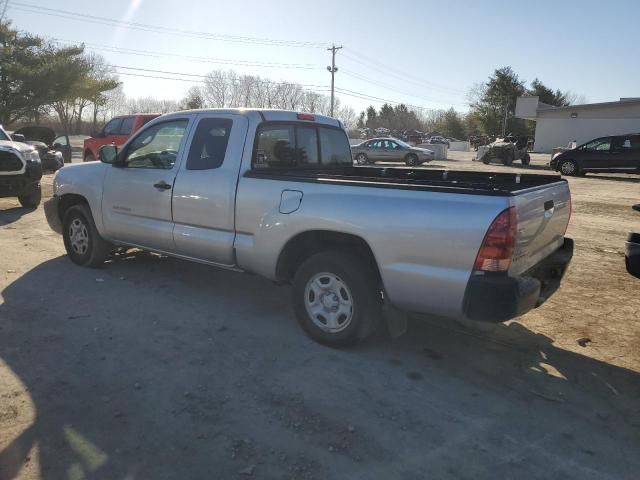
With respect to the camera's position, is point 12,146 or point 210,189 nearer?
point 210,189

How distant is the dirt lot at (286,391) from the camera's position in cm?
273

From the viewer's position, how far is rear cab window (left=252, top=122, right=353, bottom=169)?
15.5 ft

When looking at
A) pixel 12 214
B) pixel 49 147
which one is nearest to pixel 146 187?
pixel 12 214

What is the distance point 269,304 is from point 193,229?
41.5 inches

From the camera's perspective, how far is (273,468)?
8.71 feet

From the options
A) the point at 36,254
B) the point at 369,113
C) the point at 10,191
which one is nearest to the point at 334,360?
the point at 36,254

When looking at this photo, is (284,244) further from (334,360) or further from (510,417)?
(510,417)

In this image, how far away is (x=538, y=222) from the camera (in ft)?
11.8

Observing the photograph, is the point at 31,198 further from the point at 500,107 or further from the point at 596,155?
the point at 500,107

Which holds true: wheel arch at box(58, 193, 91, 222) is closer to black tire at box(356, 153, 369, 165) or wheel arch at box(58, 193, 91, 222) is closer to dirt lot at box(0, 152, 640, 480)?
dirt lot at box(0, 152, 640, 480)

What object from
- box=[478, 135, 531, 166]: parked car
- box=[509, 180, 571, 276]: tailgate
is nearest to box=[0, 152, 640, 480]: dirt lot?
box=[509, 180, 571, 276]: tailgate

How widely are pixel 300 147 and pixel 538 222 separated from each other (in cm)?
246

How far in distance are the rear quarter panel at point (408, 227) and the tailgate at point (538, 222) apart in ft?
0.91

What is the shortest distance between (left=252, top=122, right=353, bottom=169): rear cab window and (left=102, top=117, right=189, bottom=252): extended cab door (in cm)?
89
